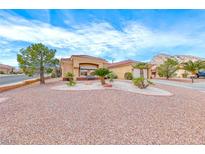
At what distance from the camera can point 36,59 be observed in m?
15.3

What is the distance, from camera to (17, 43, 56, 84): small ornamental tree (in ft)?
48.7

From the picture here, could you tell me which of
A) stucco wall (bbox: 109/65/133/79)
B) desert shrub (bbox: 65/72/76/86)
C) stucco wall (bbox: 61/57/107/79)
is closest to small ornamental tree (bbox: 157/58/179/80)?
stucco wall (bbox: 109/65/133/79)

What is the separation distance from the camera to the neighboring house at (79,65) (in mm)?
20109

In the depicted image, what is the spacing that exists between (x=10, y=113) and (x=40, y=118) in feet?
4.47

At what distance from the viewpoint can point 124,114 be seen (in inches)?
200

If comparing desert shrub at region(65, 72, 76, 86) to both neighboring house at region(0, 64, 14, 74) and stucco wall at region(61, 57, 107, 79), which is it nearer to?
stucco wall at region(61, 57, 107, 79)

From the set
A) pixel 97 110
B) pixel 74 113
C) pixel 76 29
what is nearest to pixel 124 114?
pixel 97 110

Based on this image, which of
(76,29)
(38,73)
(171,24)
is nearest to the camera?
(171,24)

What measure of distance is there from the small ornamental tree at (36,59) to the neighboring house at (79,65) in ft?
12.9

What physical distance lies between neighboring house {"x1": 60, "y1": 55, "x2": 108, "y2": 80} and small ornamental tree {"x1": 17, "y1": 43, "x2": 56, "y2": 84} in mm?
3933

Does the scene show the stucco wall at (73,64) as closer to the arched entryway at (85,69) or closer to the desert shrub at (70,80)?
the arched entryway at (85,69)
